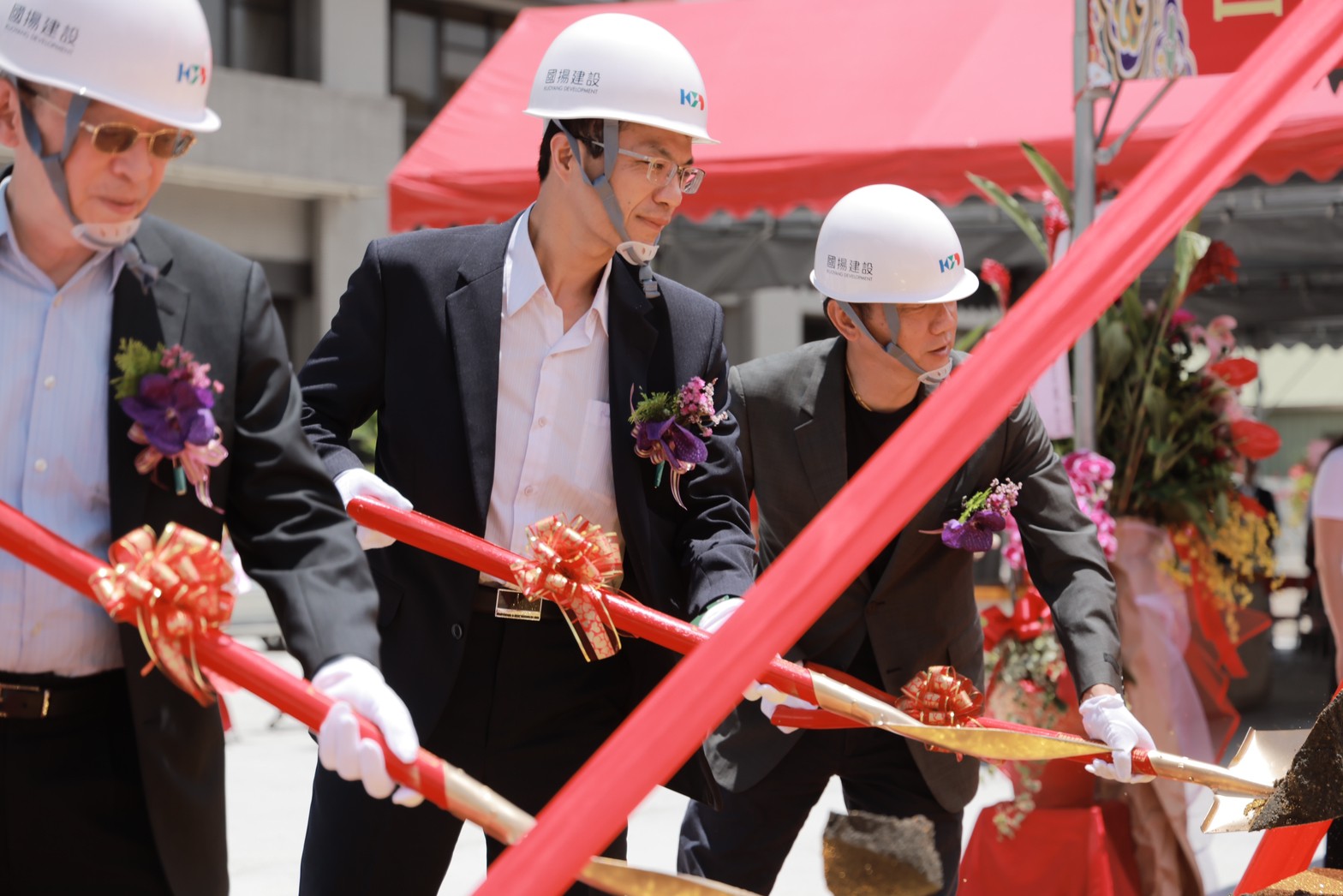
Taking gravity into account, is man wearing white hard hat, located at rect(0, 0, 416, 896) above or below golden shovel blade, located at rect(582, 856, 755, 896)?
above

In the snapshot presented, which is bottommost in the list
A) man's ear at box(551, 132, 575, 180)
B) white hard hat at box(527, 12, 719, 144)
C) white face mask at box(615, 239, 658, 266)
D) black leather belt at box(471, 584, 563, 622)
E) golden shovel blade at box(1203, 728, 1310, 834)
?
golden shovel blade at box(1203, 728, 1310, 834)

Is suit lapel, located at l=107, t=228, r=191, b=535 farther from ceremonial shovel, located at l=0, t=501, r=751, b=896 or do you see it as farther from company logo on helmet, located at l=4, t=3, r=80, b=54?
company logo on helmet, located at l=4, t=3, r=80, b=54

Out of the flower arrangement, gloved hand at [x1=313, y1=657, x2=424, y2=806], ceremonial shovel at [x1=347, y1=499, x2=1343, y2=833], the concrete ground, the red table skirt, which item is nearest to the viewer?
gloved hand at [x1=313, y1=657, x2=424, y2=806]

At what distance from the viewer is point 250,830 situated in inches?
259

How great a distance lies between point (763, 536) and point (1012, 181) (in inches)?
132

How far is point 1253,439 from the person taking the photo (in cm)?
552

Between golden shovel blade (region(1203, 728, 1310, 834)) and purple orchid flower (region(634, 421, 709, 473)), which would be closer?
golden shovel blade (region(1203, 728, 1310, 834))

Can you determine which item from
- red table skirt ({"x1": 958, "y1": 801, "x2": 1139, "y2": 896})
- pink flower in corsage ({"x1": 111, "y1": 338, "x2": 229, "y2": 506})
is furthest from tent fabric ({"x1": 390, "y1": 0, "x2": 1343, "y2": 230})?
pink flower in corsage ({"x1": 111, "y1": 338, "x2": 229, "y2": 506})

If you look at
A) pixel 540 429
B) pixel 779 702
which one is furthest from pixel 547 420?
pixel 779 702

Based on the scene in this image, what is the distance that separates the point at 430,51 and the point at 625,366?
18850 mm

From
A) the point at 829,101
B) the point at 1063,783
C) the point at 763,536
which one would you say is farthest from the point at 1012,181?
the point at 763,536

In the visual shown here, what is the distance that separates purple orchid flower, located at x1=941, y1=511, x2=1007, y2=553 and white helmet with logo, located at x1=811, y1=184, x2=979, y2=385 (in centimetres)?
33

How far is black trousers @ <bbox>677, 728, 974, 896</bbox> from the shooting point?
145 inches

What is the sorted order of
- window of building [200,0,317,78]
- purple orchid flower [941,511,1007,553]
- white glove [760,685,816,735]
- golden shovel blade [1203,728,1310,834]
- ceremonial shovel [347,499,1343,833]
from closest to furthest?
golden shovel blade [1203,728,1310,834] < ceremonial shovel [347,499,1343,833] < white glove [760,685,816,735] < purple orchid flower [941,511,1007,553] < window of building [200,0,317,78]
